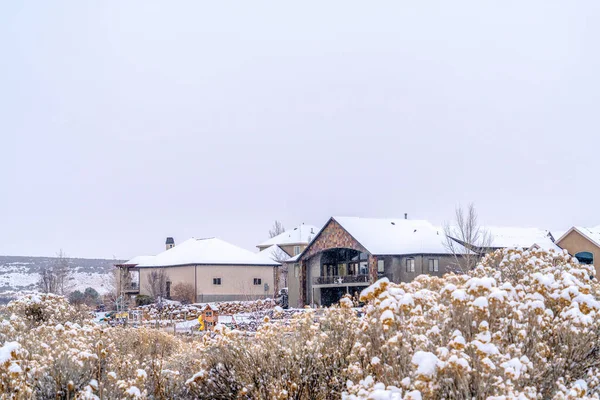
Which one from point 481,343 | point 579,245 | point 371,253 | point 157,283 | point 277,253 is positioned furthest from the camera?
point 277,253

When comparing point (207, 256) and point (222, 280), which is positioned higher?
point (207, 256)

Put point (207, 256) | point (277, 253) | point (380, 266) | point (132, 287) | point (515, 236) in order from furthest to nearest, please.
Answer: point (277, 253)
point (132, 287)
point (207, 256)
point (515, 236)
point (380, 266)

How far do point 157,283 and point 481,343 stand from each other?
172 ft

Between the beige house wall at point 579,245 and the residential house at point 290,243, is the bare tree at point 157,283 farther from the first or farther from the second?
the beige house wall at point 579,245

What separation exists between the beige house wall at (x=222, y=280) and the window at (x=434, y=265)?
52.3 feet

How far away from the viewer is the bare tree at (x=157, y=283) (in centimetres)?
5622

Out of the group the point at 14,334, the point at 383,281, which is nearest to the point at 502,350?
the point at 383,281

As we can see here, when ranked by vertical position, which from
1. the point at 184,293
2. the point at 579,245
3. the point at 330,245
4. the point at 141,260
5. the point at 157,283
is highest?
the point at 330,245

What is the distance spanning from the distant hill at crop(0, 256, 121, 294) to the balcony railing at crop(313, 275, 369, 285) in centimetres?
4135

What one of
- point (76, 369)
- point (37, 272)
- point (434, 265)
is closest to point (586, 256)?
point (434, 265)

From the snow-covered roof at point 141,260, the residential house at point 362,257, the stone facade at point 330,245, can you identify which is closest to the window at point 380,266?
the residential house at point 362,257

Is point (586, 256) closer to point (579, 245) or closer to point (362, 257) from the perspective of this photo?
point (579, 245)

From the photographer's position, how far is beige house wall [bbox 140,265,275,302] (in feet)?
184

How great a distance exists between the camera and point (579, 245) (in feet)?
138
